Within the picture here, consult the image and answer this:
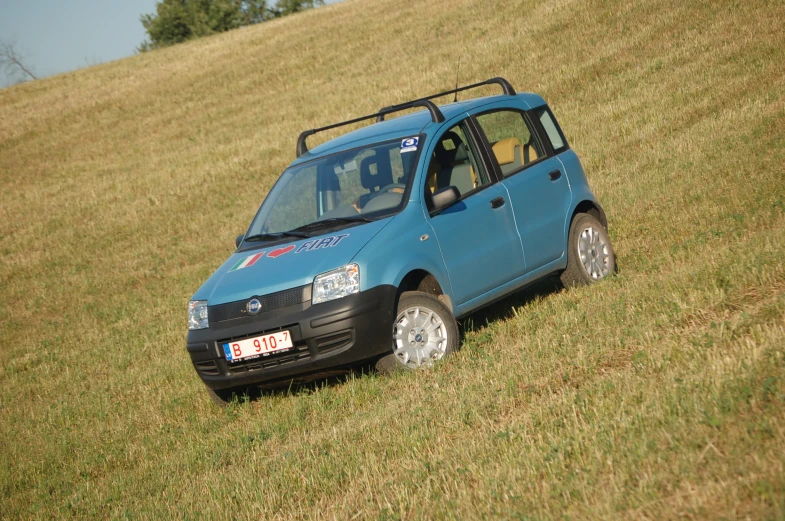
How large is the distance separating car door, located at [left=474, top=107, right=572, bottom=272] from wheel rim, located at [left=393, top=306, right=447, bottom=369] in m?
→ 1.47

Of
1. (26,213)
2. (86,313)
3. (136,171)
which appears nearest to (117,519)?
(86,313)

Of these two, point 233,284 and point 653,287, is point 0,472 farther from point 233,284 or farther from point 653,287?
point 653,287

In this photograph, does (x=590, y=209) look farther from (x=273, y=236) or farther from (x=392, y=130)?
(x=273, y=236)

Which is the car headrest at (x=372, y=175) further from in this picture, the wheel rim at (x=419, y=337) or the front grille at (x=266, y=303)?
the front grille at (x=266, y=303)

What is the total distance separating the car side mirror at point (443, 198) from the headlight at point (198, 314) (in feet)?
6.30

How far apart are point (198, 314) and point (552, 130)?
4.04m

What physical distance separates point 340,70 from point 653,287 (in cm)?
2521

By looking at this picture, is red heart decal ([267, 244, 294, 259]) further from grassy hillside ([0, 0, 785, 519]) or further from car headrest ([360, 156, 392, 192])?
grassy hillside ([0, 0, 785, 519])

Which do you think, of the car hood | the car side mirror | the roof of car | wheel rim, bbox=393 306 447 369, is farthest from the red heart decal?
the roof of car

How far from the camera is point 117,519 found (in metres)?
5.13

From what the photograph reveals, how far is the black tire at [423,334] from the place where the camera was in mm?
6508

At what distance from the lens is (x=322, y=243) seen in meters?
6.76

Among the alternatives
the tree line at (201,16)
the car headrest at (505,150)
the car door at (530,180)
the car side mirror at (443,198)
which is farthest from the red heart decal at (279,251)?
the tree line at (201,16)

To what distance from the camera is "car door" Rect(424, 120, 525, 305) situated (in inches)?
280
